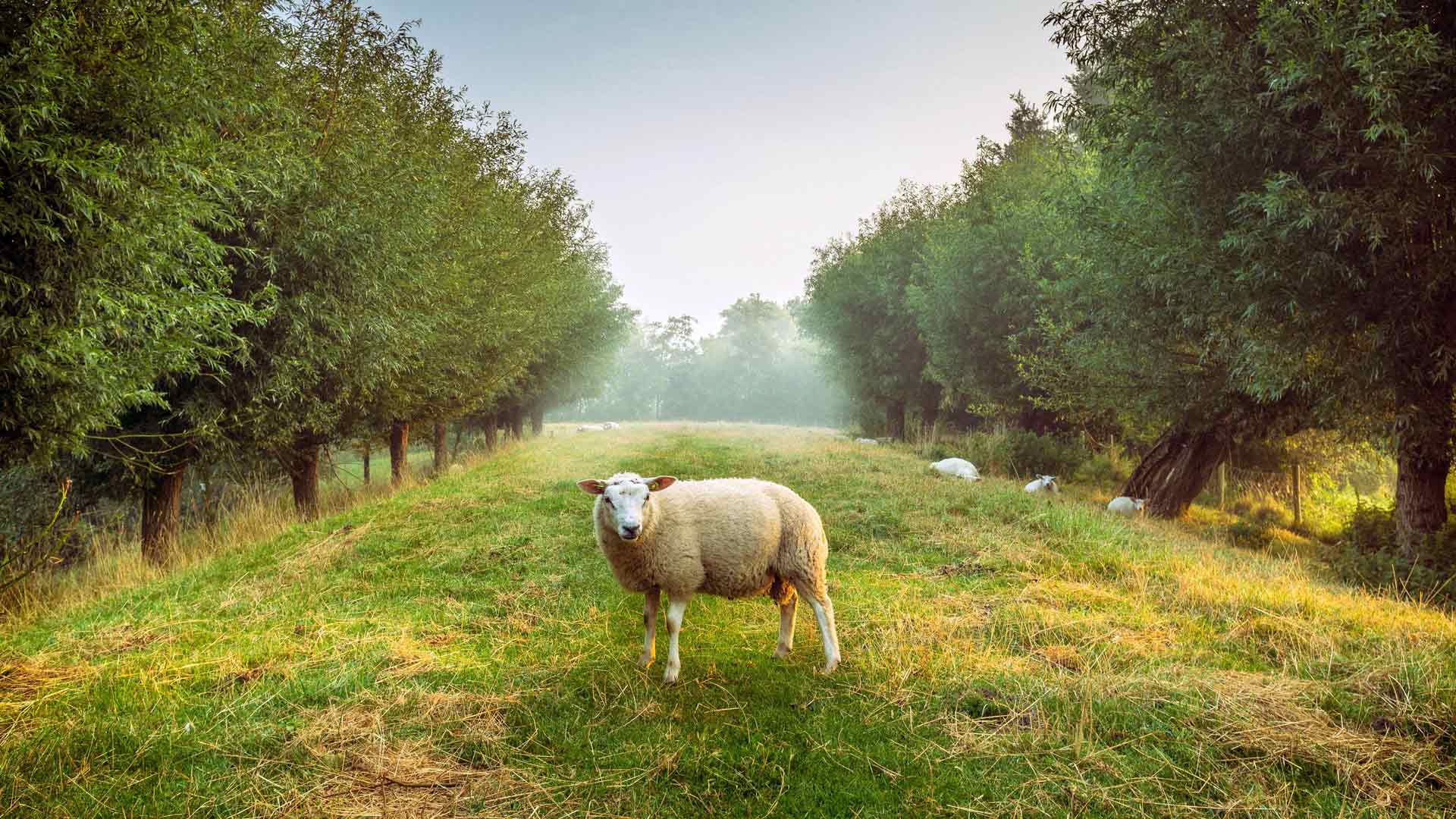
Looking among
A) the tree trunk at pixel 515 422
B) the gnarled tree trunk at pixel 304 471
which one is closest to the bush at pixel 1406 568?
the gnarled tree trunk at pixel 304 471

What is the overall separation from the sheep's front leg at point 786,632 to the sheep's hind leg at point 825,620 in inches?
5.9

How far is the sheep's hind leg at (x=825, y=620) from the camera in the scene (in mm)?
4488

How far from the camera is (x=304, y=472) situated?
41.7 ft

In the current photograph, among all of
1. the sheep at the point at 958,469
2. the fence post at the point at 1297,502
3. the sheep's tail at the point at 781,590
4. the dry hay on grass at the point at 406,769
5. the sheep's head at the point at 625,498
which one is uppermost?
the sheep's head at the point at 625,498

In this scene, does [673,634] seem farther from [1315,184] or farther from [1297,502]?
[1297,502]

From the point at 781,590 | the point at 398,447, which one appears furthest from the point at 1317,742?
the point at 398,447

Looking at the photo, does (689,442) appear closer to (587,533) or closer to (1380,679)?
(587,533)

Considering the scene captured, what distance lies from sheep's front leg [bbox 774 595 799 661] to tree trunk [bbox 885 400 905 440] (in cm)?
2517

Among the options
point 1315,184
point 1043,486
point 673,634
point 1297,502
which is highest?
point 1315,184

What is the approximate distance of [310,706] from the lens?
3873 millimetres

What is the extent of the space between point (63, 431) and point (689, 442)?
19.0 meters

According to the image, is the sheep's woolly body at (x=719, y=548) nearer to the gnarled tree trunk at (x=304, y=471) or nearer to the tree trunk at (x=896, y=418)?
the gnarled tree trunk at (x=304, y=471)

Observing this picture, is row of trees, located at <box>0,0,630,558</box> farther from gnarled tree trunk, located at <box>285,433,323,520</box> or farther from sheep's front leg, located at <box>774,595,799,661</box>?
sheep's front leg, located at <box>774,595,799,661</box>

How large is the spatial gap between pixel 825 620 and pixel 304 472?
494 inches
